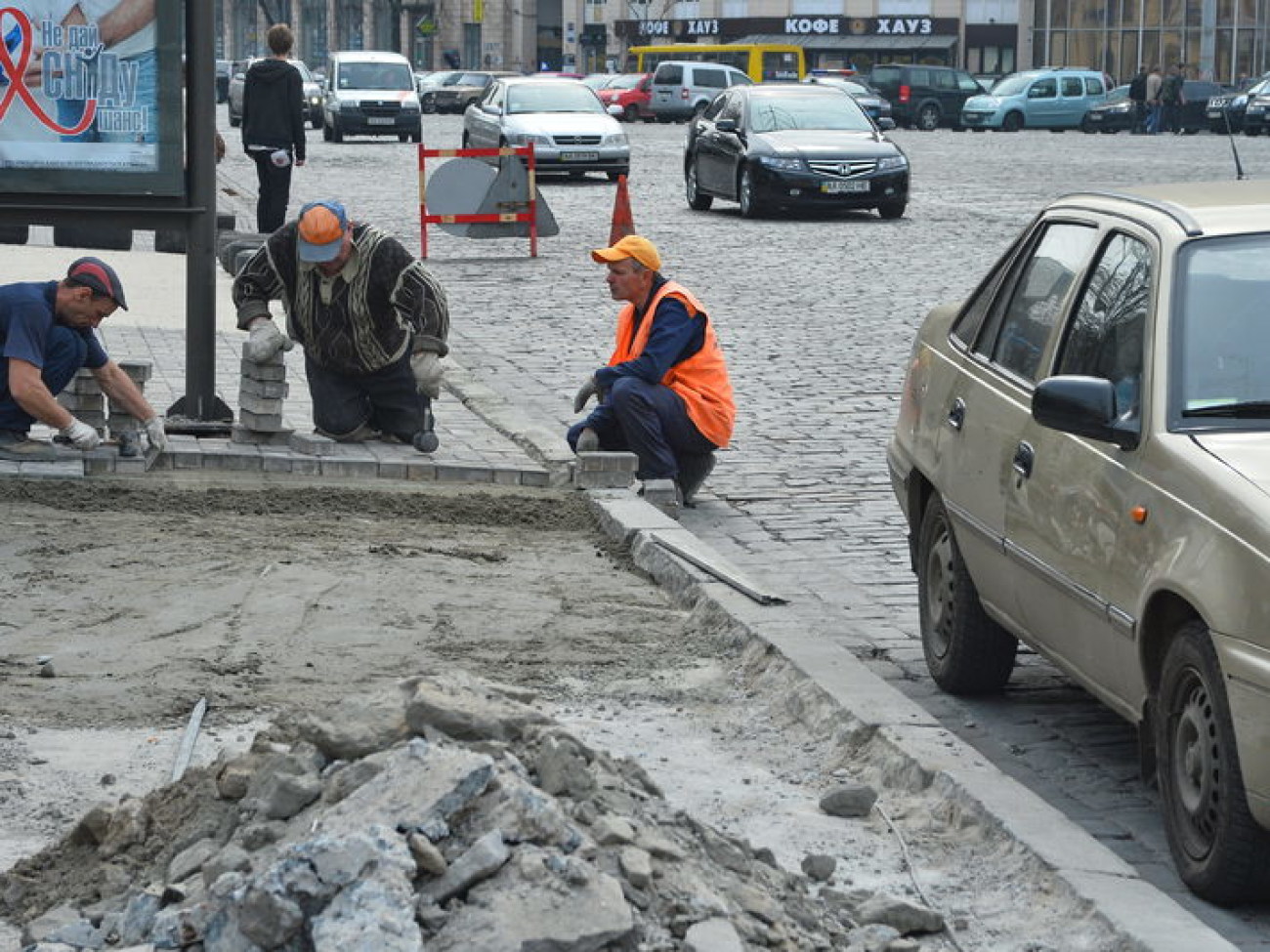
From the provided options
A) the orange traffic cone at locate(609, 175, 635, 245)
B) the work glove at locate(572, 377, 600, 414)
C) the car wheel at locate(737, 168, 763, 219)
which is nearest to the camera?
the work glove at locate(572, 377, 600, 414)

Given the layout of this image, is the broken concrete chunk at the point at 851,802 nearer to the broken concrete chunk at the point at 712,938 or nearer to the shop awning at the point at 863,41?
the broken concrete chunk at the point at 712,938

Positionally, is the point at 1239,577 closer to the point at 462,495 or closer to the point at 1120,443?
the point at 1120,443

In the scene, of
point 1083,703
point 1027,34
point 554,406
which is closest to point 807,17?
point 1027,34

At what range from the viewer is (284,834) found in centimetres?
455

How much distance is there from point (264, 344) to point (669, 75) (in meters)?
52.9

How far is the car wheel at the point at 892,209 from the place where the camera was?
26469mm

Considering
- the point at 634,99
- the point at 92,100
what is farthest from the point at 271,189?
the point at 634,99

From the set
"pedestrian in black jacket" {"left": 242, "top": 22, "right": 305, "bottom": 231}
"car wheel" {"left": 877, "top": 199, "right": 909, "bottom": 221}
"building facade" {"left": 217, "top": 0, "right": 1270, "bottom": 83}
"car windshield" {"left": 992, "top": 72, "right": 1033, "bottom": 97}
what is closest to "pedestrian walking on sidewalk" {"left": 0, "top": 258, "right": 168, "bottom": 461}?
"pedestrian in black jacket" {"left": 242, "top": 22, "right": 305, "bottom": 231}

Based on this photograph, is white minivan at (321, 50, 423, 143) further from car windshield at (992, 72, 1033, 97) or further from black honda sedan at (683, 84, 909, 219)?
car windshield at (992, 72, 1033, 97)

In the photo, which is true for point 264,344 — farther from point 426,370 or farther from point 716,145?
point 716,145

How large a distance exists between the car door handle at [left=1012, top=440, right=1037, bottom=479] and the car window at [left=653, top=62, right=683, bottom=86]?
5662 cm

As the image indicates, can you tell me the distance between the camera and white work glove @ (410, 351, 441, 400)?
35.5 ft

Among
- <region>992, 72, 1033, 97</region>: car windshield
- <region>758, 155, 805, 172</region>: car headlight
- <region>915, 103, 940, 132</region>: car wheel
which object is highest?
<region>992, 72, 1033, 97</region>: car windshield

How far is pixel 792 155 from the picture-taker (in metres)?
26.4
